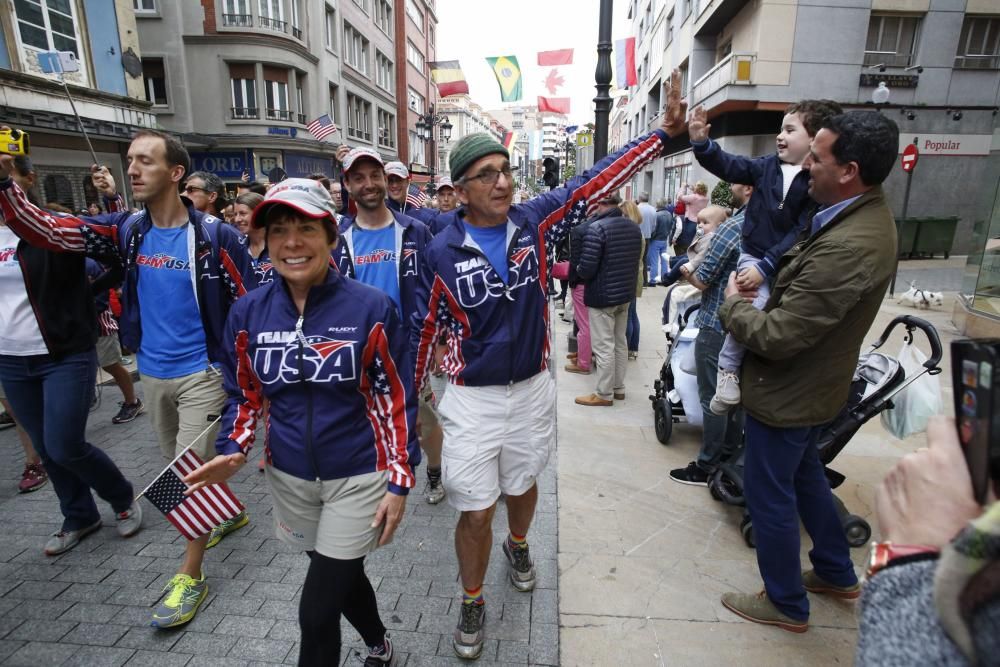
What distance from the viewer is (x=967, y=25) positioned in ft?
56.4

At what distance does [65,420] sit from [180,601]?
4.28 ft

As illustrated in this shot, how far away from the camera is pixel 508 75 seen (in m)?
13.0

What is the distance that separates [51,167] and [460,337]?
15098 millimetres

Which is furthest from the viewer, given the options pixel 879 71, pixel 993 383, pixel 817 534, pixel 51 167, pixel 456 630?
pixel 879 71

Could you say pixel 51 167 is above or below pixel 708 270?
above

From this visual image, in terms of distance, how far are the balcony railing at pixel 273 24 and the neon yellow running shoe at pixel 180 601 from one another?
26.7 m

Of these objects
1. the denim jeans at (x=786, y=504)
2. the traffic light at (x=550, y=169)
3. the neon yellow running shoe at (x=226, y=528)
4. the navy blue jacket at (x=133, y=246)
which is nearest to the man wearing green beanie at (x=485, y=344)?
the denim jeans at (x=786, y=504)

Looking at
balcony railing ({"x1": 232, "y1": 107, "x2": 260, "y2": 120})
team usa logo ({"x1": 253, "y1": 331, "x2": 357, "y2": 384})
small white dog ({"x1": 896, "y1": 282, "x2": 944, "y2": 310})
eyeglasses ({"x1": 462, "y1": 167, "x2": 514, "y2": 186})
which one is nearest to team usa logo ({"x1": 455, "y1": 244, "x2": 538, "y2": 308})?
eyeglasses ({"x1": 462, "y1": 167, "x2": 514, "y2": 186})

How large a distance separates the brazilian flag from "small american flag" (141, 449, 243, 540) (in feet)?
38.5

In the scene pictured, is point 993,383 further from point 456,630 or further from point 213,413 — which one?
point 213,413

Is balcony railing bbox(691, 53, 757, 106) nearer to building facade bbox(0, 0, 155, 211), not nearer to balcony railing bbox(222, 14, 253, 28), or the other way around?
building facade bbox(0, 0, 155, 211)

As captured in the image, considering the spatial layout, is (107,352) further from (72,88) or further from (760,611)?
(72,88)

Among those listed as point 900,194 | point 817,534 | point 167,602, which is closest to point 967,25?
point 900,194

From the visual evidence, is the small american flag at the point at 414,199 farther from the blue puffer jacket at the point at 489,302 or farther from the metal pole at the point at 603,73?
the blue puffer jacket at the point at 489,302
